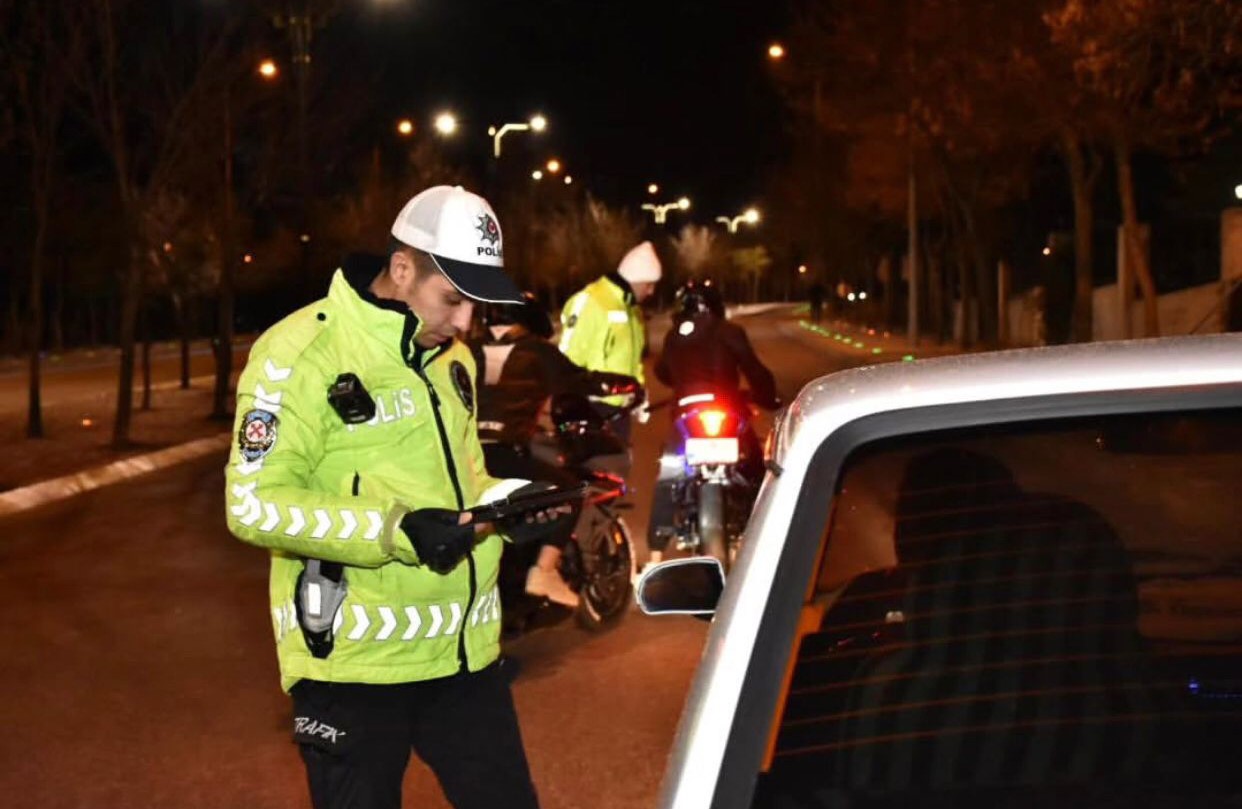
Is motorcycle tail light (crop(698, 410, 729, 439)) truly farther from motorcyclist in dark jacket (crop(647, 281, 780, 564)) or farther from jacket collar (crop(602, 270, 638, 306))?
jacket collar (crop(602, 270, 638, 306))

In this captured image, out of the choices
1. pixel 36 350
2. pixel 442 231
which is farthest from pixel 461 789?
pixel 36 350

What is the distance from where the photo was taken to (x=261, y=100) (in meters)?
24.3

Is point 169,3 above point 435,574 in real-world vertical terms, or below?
above

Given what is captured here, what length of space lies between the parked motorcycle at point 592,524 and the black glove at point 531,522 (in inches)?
180

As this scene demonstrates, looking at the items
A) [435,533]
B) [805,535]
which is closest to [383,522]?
[435,533]

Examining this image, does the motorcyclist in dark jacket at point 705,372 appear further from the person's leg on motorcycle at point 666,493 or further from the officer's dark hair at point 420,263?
the officer's dark hair at point 420,263

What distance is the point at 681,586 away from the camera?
11.1ft

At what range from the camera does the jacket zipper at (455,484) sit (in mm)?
3846

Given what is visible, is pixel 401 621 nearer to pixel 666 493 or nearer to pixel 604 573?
pixel 604 573

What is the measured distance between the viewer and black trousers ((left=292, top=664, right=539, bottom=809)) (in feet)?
12.3

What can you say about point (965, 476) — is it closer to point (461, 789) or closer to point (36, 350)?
point (461, 789)

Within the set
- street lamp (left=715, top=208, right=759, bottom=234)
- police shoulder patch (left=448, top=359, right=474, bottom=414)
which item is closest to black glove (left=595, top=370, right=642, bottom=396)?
police shoulder patch (left=448, top=359, right=474, bottom=414)

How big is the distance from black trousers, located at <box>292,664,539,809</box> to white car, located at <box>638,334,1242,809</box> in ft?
4.74

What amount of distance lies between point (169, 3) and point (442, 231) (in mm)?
19446
